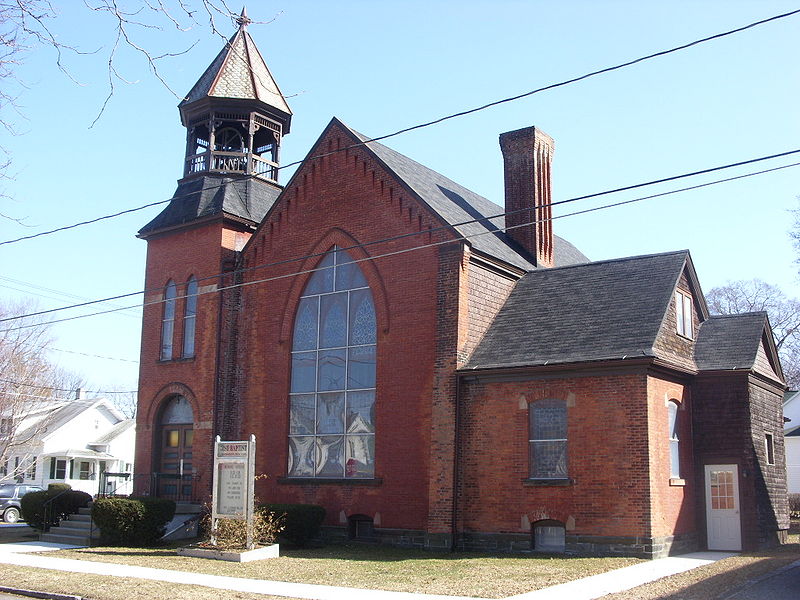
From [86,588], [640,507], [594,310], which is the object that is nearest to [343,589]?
[86,588]

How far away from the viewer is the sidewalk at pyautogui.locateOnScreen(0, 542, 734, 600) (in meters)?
13.7

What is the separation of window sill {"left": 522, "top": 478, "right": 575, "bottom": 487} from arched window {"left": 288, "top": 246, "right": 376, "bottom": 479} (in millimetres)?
4574

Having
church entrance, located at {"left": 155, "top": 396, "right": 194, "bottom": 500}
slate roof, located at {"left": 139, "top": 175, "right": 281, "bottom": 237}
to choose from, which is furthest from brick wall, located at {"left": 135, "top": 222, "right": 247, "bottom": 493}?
slate roof, located at {"left": 139, "top": 175, "right": 281, "bottom": 237}

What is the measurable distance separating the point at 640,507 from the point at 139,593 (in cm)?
1041

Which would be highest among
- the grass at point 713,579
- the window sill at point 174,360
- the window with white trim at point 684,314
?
the window with white trim at point 684,314

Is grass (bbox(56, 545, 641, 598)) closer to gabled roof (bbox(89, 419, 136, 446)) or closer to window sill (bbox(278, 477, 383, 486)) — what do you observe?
window sill (bbox(278, 477, 383, 486))

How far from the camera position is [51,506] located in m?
24.9

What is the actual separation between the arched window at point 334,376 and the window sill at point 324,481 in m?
0.22

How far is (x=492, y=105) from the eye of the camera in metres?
14.1

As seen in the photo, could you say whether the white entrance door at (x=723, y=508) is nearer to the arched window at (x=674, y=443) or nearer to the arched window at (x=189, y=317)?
the arched window at (x=674, y=443)

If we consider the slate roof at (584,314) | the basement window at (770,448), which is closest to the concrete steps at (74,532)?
the slate roof at (584,314)

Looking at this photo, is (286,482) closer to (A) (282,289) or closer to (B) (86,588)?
(A) (282,289)

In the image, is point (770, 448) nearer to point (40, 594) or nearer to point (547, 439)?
point (547, 439)

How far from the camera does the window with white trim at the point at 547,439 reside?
778 inches
